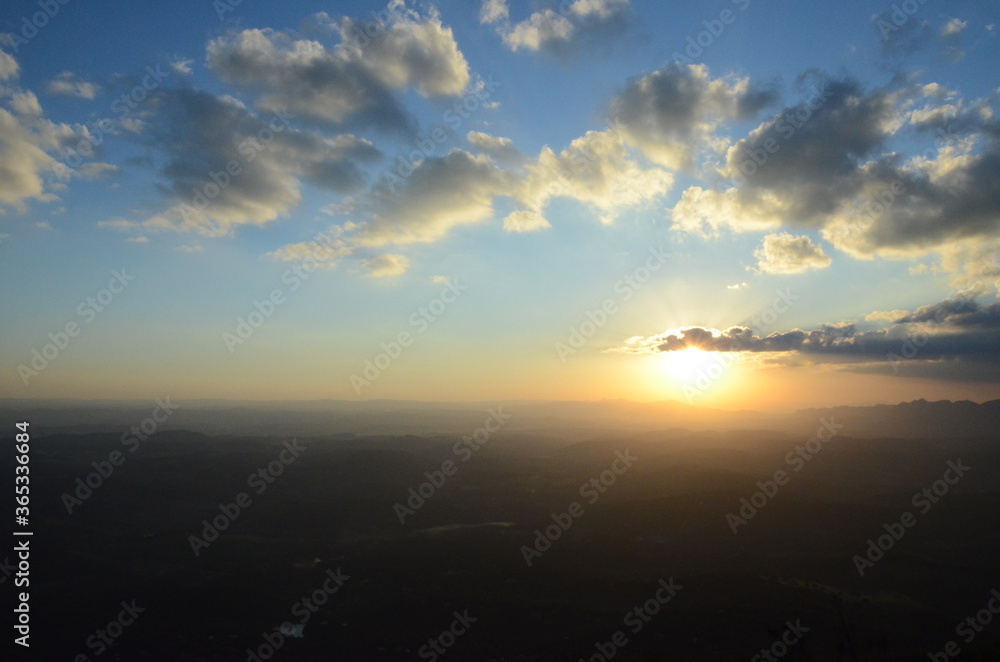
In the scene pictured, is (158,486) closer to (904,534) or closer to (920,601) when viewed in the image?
(920,601)

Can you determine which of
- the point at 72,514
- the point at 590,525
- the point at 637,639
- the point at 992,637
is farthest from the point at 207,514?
the point at 992,637

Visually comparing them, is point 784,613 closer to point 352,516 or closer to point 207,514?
point 352,516

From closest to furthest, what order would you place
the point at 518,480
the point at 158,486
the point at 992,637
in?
the point at 992,637 → the point at 158,486 → the point at 518,480

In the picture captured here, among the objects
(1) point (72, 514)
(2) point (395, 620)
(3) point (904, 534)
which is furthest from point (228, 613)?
(3) point (904, 534)

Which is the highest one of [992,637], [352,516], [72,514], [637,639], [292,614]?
[72,514]

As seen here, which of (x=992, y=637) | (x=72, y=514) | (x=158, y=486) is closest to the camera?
(x=992, y=637)

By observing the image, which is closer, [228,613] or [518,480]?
[228,613]

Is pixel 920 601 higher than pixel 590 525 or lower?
lower
